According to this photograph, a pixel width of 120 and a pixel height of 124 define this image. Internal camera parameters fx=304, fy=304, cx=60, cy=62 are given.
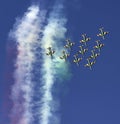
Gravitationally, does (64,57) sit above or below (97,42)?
below

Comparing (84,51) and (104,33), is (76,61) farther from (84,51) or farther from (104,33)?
(104,33)

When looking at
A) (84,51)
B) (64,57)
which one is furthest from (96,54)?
(64,57)

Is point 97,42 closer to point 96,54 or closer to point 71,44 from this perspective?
point 96,54

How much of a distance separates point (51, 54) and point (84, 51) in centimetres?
1579

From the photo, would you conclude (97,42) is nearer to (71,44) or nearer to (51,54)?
(71,44)

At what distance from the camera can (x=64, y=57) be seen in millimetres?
125125

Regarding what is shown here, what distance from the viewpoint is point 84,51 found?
13775 centimetres

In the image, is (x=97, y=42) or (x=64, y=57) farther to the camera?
(x=97, y=42)

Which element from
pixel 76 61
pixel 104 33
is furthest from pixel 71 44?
pixel 104 33

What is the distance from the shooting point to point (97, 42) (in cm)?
14050

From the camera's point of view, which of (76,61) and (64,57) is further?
(76,61)

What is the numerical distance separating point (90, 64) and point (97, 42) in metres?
12.4

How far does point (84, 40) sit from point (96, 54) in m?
8.48

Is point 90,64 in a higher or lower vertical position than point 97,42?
lower
